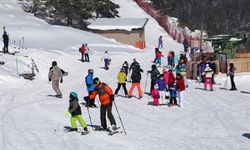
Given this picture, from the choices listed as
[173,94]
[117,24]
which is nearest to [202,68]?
[173,94]

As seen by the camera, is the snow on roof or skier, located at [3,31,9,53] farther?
the snow on roof

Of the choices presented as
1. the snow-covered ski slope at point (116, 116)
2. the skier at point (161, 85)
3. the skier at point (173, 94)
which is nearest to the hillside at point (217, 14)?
the snow-covered ski slope at point (116, 116)

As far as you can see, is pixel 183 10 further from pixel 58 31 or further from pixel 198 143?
pixel 198 143

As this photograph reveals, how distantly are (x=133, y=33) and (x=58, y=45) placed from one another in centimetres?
1128

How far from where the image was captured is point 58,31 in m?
47.9

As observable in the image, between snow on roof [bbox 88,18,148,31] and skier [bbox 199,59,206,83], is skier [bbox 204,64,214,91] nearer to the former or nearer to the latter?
skier [bbox 199,59,206,83]

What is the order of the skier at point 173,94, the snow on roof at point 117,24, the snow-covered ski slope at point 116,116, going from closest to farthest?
1. the snow-covered ski slope at point 116,116
2. the skier at point 173,94
3. the snow on roof at point 117,24

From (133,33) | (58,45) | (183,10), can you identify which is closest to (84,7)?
(133,33)

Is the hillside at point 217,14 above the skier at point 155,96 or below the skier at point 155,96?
above

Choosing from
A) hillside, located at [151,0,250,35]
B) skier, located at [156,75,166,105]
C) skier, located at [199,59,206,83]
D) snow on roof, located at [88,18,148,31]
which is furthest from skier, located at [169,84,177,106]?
hillside, located at [151,0,250,35]

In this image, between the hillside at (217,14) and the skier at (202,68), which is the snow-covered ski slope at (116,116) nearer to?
the skier at (202,68)

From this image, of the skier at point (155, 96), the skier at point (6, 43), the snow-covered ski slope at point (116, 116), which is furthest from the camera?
the skier at point (6, 43)

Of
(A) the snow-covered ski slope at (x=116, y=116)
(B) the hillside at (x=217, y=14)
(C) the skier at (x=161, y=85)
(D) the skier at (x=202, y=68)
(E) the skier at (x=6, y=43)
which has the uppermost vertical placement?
(B) the hillside at (x=217, y=14)

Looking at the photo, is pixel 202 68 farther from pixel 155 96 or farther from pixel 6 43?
pixel 6 43
